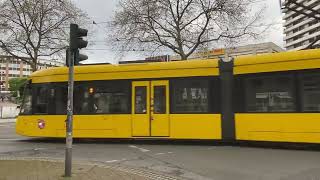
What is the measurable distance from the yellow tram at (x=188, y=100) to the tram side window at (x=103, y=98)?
3 cm

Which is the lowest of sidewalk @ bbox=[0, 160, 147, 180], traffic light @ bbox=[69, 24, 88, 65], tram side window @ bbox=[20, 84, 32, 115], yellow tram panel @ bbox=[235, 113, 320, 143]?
sidewalk @ bbox=[0, 160, 147, 180]

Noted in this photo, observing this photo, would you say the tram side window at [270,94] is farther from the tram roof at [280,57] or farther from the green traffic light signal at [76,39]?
the green traffic light signal at [76,39]

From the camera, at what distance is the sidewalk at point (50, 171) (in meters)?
9.37

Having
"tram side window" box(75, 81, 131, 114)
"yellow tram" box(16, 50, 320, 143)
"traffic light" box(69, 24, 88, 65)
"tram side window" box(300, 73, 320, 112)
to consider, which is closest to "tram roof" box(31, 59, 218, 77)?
"yellow tram" box(16, 50, 320, 143)

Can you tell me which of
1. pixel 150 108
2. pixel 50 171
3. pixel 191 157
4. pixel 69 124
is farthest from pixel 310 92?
pixel 50 171

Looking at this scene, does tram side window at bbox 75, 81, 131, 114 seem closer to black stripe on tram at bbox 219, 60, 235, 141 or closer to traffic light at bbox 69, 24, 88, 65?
black stripe on tram at bbox 219, 60, 235, 141

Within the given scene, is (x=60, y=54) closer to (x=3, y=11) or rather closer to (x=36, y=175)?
(x=3, y=11)

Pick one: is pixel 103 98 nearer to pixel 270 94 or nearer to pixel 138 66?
pixel 138 66

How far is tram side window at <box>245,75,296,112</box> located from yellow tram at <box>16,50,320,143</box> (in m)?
0.03

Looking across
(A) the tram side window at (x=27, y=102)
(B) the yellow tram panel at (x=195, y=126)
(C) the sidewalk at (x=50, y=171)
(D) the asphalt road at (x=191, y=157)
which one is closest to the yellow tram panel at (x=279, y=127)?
(D) the asphalt road at (x=191, y=157)

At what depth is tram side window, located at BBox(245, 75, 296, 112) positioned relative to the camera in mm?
14250

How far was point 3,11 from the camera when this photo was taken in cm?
4053

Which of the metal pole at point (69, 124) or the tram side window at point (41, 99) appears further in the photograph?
the tram side window at point (41, 99)

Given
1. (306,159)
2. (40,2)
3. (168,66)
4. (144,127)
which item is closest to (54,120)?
(144,127)
